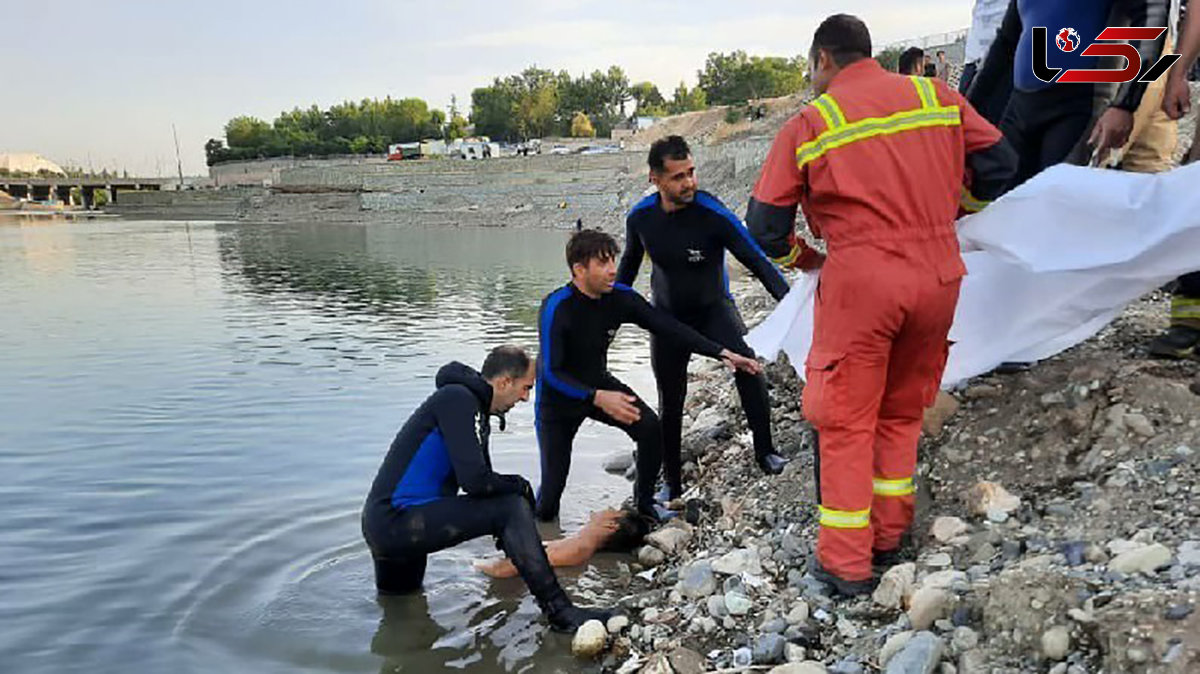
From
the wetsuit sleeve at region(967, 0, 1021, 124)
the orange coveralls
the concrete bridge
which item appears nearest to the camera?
the orange coveralls

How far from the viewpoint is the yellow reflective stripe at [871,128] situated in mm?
3367

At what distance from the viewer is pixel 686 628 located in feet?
12.7

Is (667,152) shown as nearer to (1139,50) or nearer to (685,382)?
(685,382)

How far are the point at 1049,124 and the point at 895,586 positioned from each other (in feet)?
8.54

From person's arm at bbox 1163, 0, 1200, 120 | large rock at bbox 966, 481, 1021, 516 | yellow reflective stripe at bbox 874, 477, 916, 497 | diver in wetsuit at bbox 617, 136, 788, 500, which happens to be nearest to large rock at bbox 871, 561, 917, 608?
yellow reflective stripe at bbox 874, 477, 916, 497

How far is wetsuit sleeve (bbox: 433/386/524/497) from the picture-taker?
13.9ft

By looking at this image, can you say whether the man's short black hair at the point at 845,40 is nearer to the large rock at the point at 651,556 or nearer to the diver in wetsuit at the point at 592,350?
the diver in wetsuit at the point at 592,350

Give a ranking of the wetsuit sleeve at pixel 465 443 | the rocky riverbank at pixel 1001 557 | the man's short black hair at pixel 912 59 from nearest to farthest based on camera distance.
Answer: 1. the rocky riverbank at pixel 1001 557
2. the wetsuit sleeve at pixel 465 443
3. the man's short black hair at pixel 912 59

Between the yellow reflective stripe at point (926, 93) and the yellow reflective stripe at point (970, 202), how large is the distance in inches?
23.3

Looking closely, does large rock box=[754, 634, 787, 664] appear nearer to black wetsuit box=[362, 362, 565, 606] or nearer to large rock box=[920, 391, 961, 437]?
black wetsuit box=[362, 362, 565, 606]

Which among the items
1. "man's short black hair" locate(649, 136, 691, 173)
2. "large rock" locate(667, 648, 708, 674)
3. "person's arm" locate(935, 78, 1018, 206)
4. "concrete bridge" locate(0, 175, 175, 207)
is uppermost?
"concrete bridge" locate(0, 175, 175, 207)

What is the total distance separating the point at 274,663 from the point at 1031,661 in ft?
11.2

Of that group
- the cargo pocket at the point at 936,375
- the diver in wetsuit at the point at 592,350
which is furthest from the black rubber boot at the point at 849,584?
the diver in wetsuit at the point at 592,350

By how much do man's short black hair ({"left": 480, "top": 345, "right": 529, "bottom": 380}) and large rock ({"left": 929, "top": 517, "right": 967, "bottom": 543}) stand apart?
6.78ft
